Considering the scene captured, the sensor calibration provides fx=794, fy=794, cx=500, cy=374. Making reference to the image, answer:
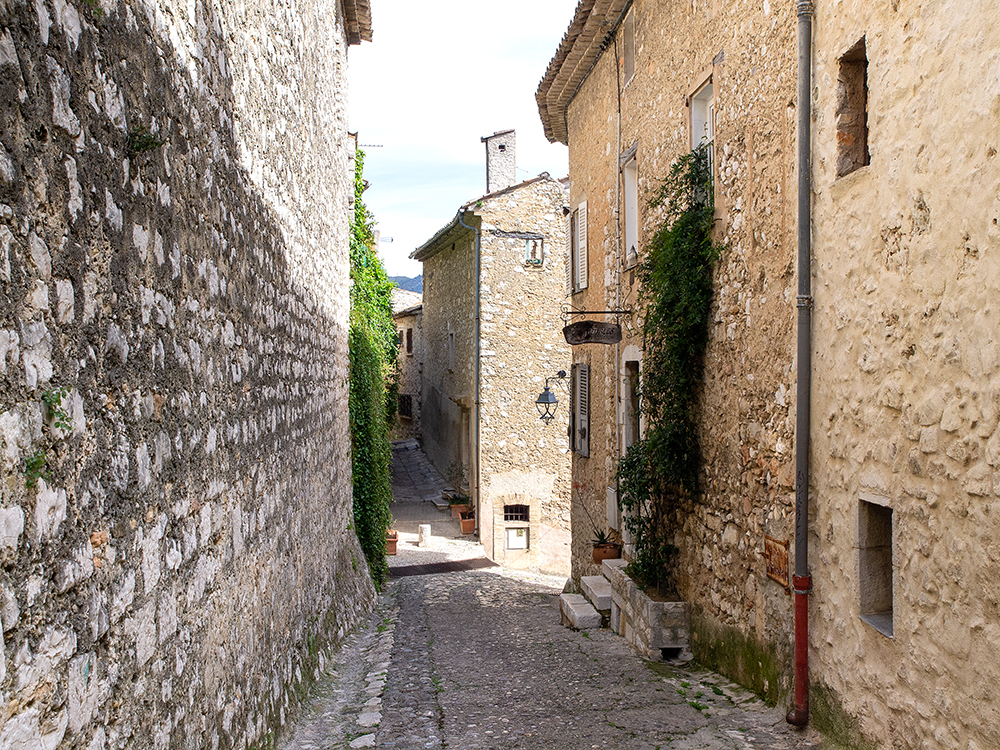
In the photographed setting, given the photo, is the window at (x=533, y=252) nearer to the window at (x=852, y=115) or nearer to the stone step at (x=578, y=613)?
the stone step at (x=578, y=613)

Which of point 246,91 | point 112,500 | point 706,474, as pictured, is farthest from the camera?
point 706,474

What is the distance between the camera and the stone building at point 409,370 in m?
29.4

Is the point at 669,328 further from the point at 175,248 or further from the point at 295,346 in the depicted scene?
the point at 175,248

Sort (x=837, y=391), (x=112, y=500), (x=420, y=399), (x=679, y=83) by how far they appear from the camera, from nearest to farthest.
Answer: (x=112, y=500)
(x=837, y=391)
(x=679, y=83)
(x=420, y=399)

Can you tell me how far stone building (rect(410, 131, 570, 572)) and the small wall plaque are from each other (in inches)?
533

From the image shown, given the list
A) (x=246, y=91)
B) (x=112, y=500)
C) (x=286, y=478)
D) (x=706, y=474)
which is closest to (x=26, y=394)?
(x=112, y=500)

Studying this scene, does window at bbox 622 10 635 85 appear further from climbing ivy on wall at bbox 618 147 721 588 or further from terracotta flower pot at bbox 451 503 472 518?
terracotta flower pot at bbox 451 503 472 518

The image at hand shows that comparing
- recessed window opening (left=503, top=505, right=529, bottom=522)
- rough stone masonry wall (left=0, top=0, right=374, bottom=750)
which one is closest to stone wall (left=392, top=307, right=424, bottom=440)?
recessed window opening (left=503, top=505, right=529, bottom=522)

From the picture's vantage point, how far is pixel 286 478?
534 cm

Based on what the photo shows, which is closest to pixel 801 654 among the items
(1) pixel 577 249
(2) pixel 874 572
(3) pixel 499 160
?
(2) pixel 874 572

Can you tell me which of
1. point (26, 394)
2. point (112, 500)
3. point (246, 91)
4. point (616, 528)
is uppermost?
point (246, 91)

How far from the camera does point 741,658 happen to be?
5902 mm

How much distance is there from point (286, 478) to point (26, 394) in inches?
143

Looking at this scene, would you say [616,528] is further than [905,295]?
Yes
